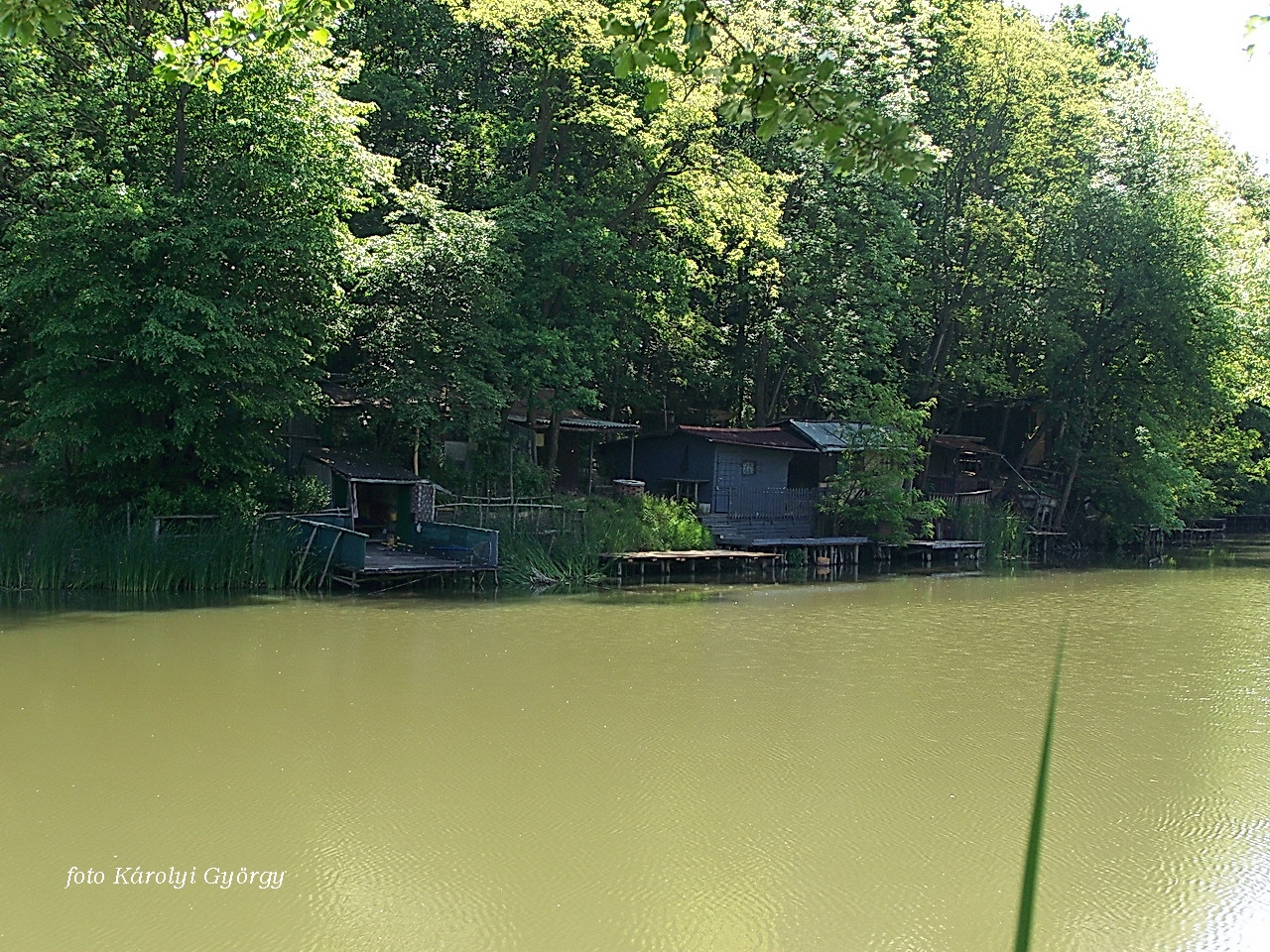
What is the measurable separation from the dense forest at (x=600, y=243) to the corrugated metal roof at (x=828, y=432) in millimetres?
890

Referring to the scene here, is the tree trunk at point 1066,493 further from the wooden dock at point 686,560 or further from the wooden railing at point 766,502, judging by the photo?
the wooden dock at point 686,560

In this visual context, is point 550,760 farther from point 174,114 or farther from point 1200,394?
point 1200,394

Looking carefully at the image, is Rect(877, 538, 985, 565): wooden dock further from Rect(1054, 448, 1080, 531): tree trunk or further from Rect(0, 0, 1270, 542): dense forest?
Rect(1054, 448, 1080, 531): tree trunk

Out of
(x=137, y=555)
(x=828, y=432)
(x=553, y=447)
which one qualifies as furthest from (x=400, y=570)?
(x=828, y=432)

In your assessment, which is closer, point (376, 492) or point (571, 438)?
point (376, 492)

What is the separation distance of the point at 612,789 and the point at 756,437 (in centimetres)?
2031

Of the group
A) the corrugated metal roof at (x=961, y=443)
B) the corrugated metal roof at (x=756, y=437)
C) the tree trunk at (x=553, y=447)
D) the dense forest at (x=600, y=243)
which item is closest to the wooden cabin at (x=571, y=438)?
the dense forest at (x=600, y=243)

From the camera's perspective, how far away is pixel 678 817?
708 centimetres

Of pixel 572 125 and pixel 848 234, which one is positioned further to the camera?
pixel 848 234

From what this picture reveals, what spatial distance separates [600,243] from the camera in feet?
73.2

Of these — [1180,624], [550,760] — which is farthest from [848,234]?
[550,760]

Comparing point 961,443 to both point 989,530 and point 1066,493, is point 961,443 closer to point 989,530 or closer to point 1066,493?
point 1066,493

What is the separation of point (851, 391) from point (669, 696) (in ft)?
67.4

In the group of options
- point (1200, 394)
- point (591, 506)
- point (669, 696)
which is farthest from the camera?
point (1200, 394)
